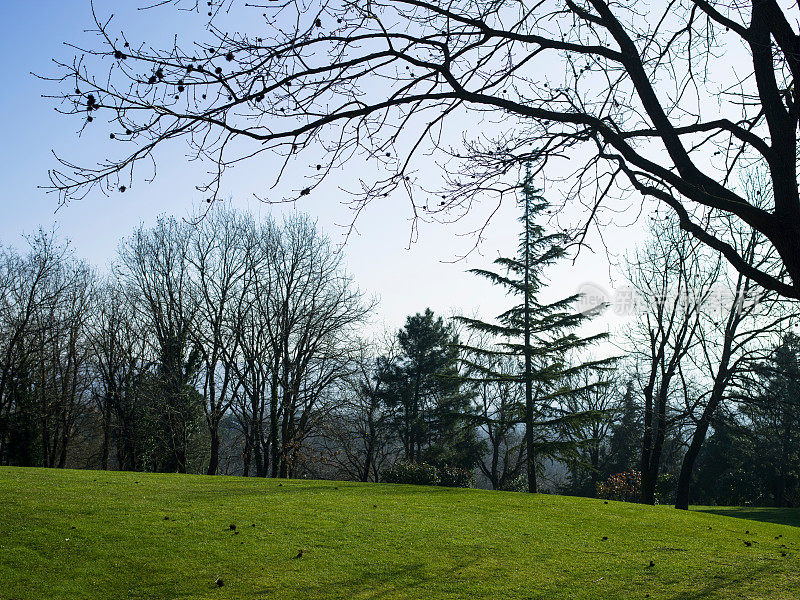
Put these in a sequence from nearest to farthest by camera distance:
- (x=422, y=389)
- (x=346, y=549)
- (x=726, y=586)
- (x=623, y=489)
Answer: (x=726, y=586), (x=346, y=549), (x=623, y=489), (x=422, y=389)

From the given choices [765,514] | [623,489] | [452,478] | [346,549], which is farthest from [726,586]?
[623,489]

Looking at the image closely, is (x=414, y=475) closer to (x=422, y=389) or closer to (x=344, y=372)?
(x=344, y=372)

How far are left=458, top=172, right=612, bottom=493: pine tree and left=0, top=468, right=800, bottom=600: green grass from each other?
418 inches

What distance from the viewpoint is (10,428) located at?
1048 inches

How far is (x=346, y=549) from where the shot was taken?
7387 mm

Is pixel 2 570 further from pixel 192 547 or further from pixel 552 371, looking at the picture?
pixel 552 371

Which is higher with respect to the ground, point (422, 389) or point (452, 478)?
point (422, 389)

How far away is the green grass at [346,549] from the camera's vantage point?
6.02 m

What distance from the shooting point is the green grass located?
6020 millimetres

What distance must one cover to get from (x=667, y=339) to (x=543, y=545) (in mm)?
14102

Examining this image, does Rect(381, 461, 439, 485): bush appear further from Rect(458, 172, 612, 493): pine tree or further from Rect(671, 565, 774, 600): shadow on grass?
Rect(671, 565, 774, 600): shadow on grass

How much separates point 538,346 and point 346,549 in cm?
1667

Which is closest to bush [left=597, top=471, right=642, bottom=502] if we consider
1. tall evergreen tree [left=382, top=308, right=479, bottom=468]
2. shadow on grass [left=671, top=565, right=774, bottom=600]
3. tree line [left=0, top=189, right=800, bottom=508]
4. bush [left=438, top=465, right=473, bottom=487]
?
tree line [left=0, top=189, right=800, bottom=508]

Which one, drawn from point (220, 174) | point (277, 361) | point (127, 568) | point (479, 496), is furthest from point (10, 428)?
point (220, 174)
